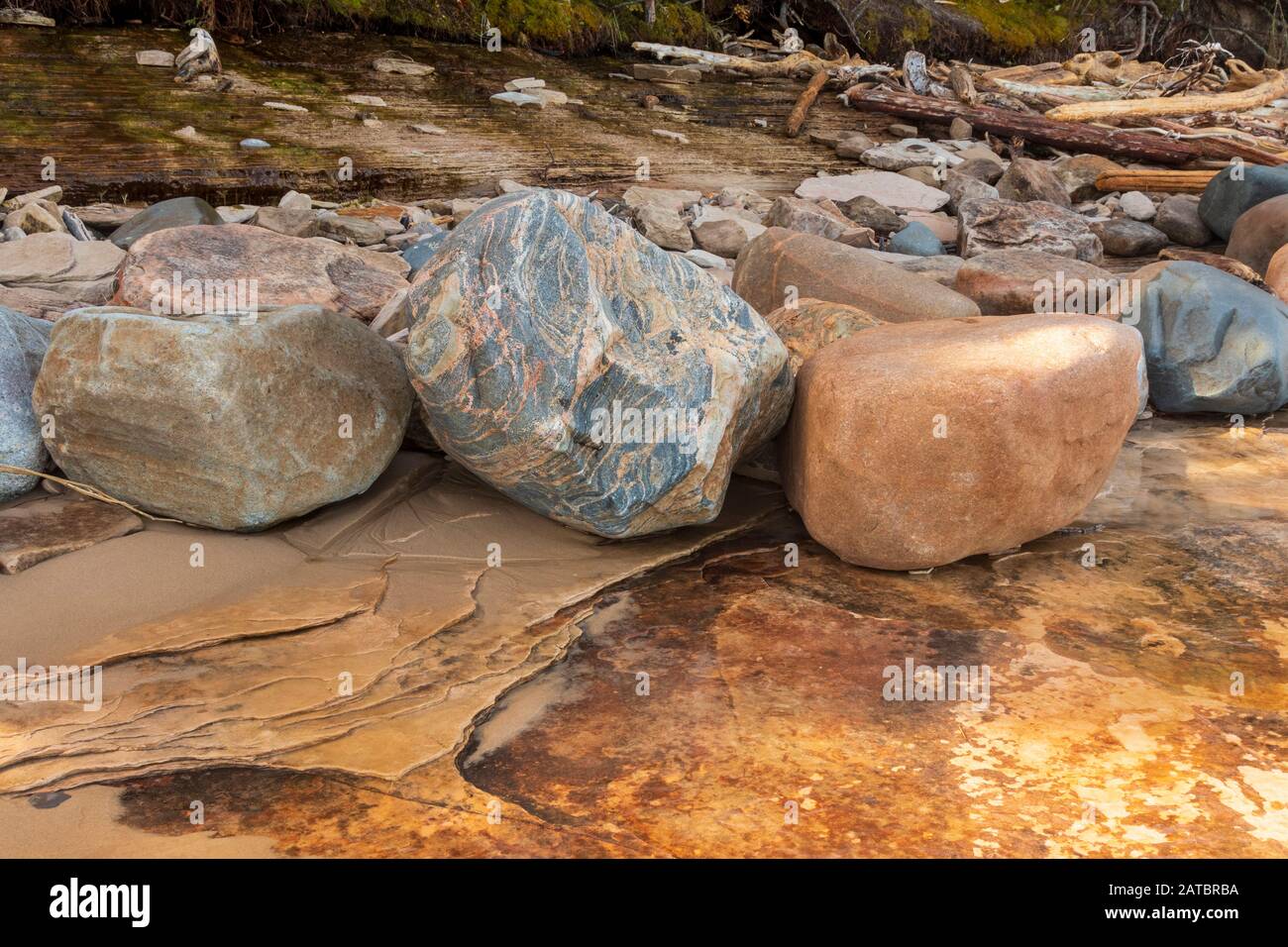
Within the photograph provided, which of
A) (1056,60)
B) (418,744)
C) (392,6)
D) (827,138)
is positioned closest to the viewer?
(418,744)

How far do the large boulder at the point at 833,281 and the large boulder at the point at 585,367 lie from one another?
1185 mm

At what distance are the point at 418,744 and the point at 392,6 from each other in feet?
41.8

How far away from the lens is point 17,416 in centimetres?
402

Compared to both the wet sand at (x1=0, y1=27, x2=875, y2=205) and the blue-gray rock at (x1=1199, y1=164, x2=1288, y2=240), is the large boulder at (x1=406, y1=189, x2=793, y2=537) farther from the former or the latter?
the blue-gray rock at (x1=1199, y1=164, x2=1288, y2=240)

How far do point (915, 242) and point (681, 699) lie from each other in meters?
6.09

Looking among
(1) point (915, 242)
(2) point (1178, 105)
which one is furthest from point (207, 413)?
(2) point (1178, 105)

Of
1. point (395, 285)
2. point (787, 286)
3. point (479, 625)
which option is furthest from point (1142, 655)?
point (395, 285)

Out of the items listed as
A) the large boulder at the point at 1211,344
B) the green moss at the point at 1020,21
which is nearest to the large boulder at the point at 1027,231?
the large boulder at the point at 1211,344

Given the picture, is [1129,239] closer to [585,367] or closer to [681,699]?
[585,367]

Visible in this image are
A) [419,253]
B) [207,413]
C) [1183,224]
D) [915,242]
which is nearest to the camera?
[207,413]

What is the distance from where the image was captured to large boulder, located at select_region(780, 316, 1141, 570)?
3.78 m

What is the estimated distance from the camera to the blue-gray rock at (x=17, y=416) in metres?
3.98

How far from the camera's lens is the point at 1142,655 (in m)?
3.36

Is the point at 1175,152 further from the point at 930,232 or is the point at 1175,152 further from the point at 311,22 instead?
the point at 311,22
